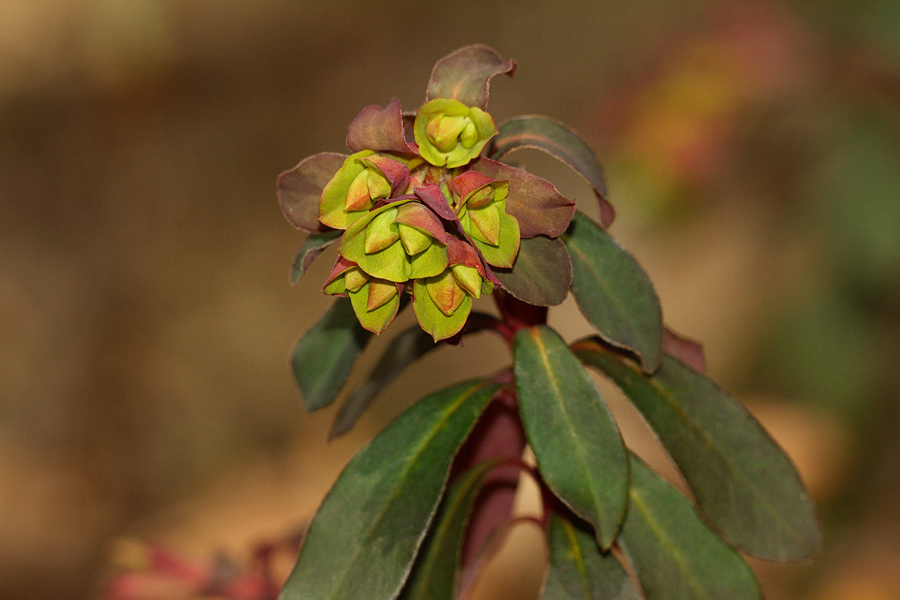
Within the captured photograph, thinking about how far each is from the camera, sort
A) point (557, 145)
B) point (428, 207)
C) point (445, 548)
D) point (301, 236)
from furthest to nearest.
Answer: point (301, 236) → point (445, 548) → point (557, 145) → point (428, 207)

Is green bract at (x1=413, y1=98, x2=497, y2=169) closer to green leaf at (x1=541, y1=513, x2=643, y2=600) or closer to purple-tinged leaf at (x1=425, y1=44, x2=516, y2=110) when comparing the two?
purple-tinged leaf at (x1=425, y1=44, x2=516, y2=110)

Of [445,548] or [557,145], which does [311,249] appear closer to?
[557,145]

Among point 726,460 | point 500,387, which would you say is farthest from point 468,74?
point 726,460

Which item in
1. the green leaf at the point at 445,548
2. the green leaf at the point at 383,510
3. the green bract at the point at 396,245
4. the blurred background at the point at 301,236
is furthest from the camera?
the blurred background at the point at 301,236

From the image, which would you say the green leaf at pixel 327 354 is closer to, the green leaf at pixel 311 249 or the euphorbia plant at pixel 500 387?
the euphorbia plant at pixel 500 387

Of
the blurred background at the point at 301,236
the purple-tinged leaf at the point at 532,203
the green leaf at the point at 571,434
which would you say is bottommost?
the green leaf at the point at 571,434

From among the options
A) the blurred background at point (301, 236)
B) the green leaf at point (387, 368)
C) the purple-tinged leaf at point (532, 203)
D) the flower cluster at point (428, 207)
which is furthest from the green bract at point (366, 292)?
the blurred background at point (301, 236)

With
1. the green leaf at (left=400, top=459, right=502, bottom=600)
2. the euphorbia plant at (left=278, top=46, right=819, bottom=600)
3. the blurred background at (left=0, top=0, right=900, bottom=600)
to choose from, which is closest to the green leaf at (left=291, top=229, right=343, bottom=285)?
the euphorbia plant at (left=278, top=46, right=819, bottom=600)

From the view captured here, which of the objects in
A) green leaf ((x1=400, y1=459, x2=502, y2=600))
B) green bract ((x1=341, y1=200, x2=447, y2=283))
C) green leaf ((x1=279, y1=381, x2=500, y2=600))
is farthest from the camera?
green leaf ((x1=400, y1=459, x2=502, y2=600))
